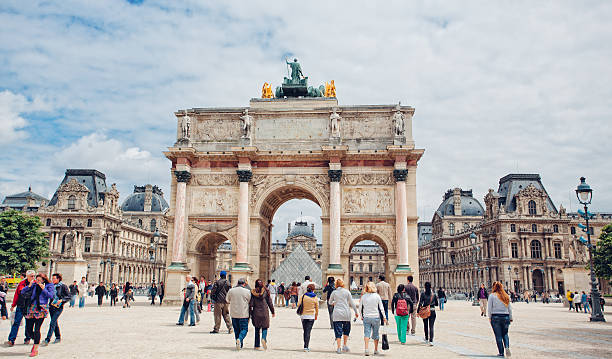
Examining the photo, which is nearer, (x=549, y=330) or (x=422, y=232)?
(x=549, y=330)

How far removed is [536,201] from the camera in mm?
71438

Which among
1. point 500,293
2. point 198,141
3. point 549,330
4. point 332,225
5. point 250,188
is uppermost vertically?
point 198,141

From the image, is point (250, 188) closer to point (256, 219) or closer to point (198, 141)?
point (256, 219)

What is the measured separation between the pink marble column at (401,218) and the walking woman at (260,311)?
1975 cm

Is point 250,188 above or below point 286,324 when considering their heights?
above

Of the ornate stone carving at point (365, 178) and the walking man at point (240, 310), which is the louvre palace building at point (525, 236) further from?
the walking man at point (240, 310)

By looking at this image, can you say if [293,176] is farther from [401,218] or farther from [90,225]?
[90,225]

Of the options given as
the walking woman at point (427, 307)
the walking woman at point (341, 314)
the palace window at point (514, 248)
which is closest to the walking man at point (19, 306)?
the walking woman at point (341, 314)

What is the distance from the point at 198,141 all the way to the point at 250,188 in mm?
4839

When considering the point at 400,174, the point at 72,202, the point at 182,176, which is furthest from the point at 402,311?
the point at 72,202

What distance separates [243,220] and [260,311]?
66.5 ft

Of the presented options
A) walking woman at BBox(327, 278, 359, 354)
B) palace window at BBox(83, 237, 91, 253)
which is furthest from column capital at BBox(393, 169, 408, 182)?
palace window at BBox(83, 237, 91, 253)

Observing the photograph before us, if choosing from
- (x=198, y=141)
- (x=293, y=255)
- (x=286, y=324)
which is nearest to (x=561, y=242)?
(x=293, y=255)

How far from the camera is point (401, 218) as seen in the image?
3056 centimetres
